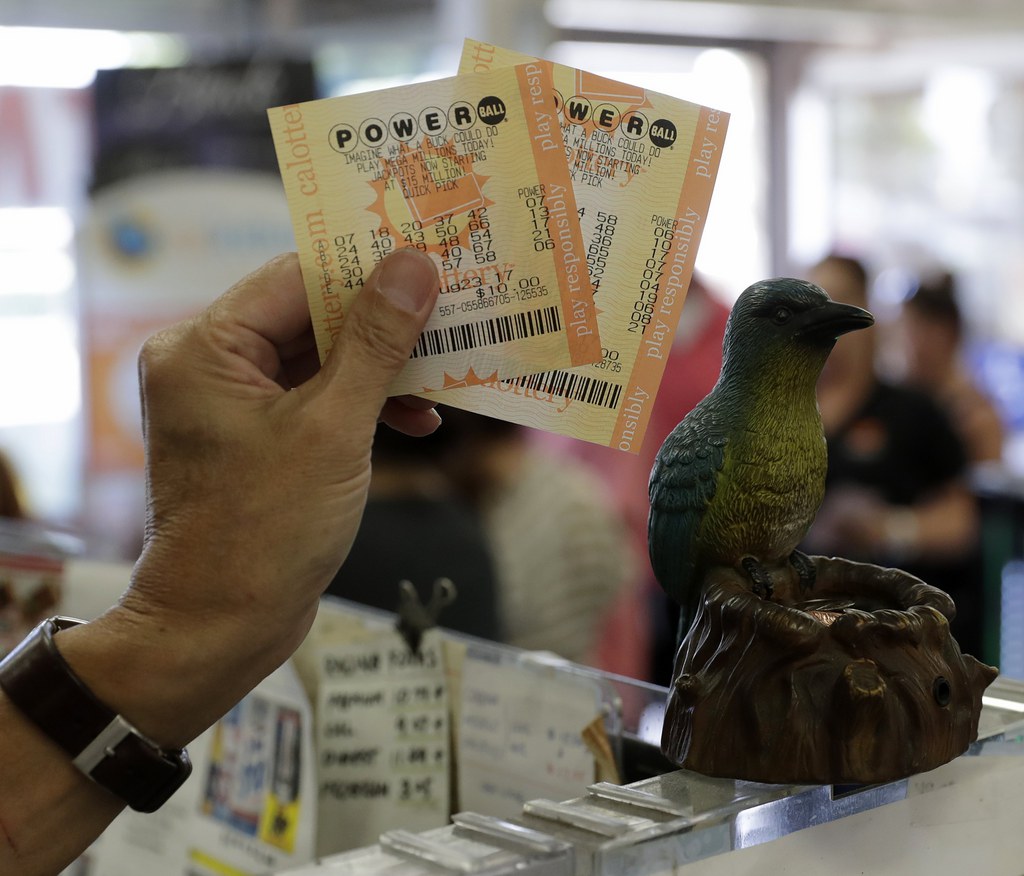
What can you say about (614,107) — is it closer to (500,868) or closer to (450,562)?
(500,868)

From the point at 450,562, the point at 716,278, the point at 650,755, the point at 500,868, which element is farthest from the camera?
the point at 716,278

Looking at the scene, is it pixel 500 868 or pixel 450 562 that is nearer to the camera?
pixel 500 868

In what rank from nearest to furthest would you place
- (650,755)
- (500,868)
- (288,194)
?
(500,868)
(288,194)
(650,755)

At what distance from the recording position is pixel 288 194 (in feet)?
2.57

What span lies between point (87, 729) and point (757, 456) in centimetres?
48

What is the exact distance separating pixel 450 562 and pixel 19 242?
3.03 m

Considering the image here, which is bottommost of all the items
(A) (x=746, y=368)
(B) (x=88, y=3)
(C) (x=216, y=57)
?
(A) (x=746, y=368)

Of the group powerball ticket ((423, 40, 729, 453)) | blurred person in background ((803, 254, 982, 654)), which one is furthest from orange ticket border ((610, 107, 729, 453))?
blurred person in background ((803, 254, 982, 654))

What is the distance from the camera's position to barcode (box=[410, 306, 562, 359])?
2.64 feet

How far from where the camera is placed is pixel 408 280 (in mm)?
777

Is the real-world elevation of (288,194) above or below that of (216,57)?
below

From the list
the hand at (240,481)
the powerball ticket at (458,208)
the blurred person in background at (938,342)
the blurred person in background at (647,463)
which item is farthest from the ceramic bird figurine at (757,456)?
the blurred person in background at (938,342)

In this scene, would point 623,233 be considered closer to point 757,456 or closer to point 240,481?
point 757,456

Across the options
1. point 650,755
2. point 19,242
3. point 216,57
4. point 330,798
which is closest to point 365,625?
point 330,798
